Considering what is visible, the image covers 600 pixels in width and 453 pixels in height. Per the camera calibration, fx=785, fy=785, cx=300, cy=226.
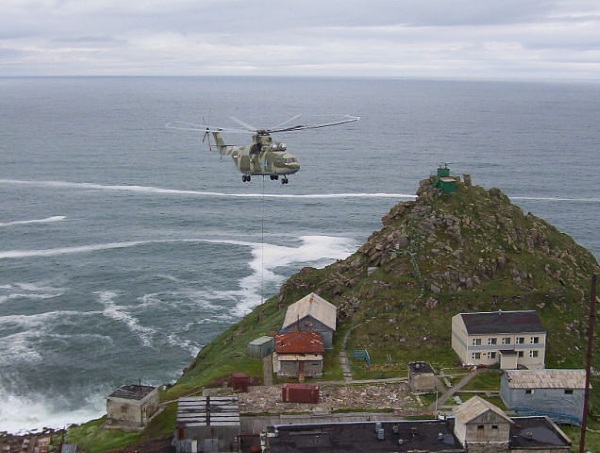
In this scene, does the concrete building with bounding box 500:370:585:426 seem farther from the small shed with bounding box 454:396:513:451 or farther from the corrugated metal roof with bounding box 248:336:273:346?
the corrugated metal roof with bounding box 248:336:273:346

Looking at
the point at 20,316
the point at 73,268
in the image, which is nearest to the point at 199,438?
the point at 20,316

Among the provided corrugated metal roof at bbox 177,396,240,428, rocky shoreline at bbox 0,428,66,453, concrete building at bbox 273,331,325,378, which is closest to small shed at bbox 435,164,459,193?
concrete building at bbox 273,331,325,378

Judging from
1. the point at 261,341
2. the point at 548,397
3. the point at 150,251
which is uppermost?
the point at 261,341

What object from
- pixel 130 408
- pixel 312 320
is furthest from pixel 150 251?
pixel 130 408

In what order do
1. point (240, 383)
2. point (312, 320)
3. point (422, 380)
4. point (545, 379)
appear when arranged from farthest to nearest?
point (312, 320)
point (240, 383)
point (422, 380)
point (545, 379)

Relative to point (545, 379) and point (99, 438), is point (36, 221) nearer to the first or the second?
point (99, 438)

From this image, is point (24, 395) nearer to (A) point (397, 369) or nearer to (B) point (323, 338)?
(B) point (323, 338)
